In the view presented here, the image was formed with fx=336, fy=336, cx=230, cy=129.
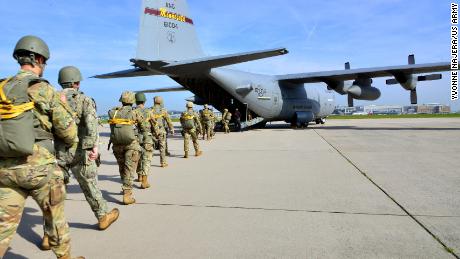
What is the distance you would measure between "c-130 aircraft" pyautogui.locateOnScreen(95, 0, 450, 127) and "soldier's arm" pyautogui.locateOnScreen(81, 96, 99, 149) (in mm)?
10624

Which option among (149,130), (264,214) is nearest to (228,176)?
(149,130)

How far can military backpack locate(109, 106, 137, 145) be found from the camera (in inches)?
215

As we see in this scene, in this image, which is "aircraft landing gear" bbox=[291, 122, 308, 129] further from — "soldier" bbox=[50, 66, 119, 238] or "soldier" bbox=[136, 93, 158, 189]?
"soldier" bbox=[50, 66, 119, 238]

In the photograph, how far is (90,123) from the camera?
4.27 metres

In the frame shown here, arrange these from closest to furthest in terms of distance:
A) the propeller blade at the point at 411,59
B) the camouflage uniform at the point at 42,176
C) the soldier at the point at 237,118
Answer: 1. the camouflage uniform at the point at 42,176
2. the soldier at the point at 237,118
3. the propeller blade at the point at 411,59

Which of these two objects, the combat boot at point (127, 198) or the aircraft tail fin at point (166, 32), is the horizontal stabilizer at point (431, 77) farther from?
the combat boot at point (127, 198)

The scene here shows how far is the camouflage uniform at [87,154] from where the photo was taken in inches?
163

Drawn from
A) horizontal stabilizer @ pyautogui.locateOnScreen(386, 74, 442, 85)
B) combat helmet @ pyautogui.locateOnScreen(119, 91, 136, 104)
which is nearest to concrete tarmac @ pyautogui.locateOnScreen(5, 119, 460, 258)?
combat helmet @ pyautogui.locateOnScreen(119, 91, 136, 104)

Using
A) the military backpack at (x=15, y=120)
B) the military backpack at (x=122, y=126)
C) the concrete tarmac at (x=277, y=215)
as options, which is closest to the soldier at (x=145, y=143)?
the concrete tarmac at (x=277, y=215)

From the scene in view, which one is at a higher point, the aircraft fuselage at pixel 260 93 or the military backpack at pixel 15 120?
the aircraft fuselage at pixel 260 93

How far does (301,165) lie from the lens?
335 inches

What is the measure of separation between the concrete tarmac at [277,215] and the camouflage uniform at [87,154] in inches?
15.1

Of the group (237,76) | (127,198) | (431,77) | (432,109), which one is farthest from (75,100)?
(432,109)

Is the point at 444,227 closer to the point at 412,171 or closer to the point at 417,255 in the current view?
the point at 417,255
